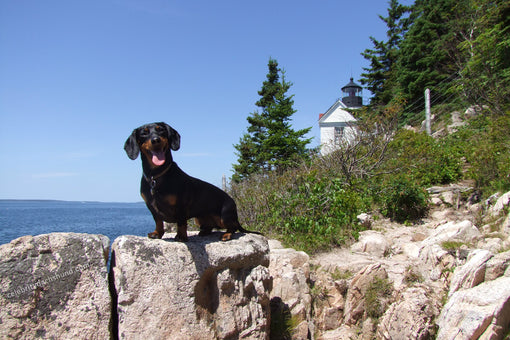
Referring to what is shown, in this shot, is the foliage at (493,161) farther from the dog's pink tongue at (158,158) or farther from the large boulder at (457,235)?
the dog's pink tongue at (158,158)

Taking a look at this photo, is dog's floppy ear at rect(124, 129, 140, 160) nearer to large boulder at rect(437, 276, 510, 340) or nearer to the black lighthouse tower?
large boulder at rect(437, 276, 510, 340)

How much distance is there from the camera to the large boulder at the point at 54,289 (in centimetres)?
268

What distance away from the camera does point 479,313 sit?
3.69m

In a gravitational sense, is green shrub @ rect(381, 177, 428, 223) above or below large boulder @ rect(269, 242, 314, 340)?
above

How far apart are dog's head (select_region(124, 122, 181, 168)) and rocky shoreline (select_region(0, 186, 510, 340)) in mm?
904

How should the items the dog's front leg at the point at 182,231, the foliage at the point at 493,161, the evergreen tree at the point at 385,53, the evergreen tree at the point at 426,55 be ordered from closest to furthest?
the dog's front leg at the point at 182,231, the foliage at the point at 493,161, the evergreen tree at the point at 426,55, the evergreen tree at the point at 385,53

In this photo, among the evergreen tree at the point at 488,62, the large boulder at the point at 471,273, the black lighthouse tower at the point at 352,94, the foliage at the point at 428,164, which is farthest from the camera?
the black lighthouse tower at the point at 352,94

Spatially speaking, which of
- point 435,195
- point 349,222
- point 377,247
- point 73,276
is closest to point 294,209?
point 349,222

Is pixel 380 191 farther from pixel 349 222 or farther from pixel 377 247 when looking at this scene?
pixel 377 247

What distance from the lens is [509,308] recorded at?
3.67 metres

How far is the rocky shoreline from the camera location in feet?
9.30

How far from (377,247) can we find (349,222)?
1.08 metres

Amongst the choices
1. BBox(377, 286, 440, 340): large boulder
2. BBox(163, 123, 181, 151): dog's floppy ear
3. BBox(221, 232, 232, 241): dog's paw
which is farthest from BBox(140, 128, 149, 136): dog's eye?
BBox(377, 286, 440, 340): large boulder

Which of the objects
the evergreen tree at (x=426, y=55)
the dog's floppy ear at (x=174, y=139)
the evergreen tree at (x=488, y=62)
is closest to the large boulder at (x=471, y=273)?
the dog's floppy ear at (x=174, y=139)
